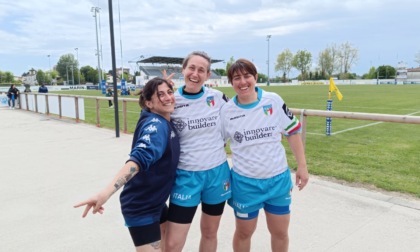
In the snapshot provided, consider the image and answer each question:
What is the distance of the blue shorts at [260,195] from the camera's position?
226cm

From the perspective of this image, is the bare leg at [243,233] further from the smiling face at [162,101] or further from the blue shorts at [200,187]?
the smiling face at [162,101]

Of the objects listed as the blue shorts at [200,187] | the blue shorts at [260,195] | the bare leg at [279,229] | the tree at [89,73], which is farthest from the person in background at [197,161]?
the tree at [89,73]

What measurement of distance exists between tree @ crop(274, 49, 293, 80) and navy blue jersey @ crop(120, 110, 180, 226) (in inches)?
4340

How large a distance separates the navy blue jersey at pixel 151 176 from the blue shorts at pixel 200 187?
15cm

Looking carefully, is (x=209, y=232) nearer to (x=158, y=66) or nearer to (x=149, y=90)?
(x=149, y=90)

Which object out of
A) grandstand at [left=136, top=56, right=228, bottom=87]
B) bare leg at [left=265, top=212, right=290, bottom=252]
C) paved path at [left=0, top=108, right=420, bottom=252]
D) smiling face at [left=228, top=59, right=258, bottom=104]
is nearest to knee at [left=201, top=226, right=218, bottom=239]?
bare leg at [left=265, top=212, right=290, bottom=252]

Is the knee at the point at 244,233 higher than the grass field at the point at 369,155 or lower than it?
higher

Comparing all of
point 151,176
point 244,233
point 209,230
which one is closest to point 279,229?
point 244,233

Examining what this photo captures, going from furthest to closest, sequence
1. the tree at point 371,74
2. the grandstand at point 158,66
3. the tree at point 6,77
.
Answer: the tree at point 371,74
the tree at point 6,77
the grandstand at point 158,66

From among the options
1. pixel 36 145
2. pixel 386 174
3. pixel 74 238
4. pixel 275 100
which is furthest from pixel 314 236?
pixel 36 145

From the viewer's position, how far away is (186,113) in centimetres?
228

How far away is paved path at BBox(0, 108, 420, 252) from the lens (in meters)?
2.99

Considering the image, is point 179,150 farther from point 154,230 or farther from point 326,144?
point 326,144

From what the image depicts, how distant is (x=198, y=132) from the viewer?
2.26m
